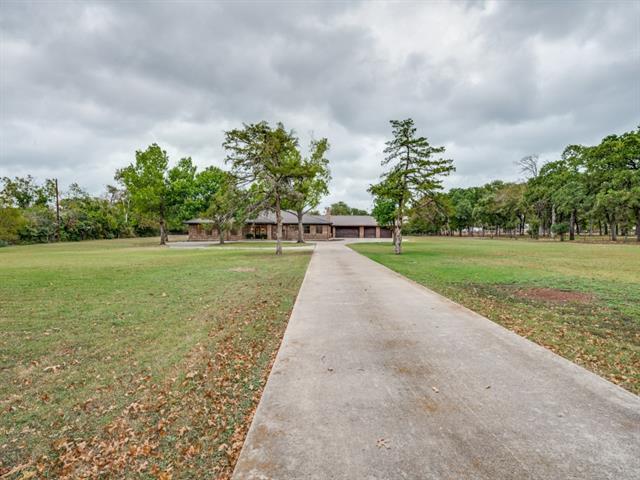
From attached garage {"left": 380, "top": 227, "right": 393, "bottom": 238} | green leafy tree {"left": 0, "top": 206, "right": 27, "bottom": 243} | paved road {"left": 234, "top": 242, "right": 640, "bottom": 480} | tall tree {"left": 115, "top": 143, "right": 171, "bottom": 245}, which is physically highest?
tall tree {"left": 115, "top": 143, "right": 171, "bottom": 245}

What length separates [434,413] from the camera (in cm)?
301

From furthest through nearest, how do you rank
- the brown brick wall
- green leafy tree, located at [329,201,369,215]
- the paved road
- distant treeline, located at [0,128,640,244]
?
green leafy tree, located at [329,201,369,215]
the brown brick wall
distant treeline, located at [0,128,640,244]
the paved road

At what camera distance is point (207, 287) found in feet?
33.4

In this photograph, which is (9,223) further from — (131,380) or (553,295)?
(553,295)

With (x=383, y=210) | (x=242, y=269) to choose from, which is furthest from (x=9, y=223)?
(x=383, y=210)

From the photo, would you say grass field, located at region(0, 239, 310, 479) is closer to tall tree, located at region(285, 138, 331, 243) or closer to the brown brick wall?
tall tree, located at region(285, 138, 331, 243)

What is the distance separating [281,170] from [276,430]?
61.0 ft

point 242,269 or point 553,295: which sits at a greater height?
point 242,269

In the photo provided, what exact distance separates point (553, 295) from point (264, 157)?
16754mm

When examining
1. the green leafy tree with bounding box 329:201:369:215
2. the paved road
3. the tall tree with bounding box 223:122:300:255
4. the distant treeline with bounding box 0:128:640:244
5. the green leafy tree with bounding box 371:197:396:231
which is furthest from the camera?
the green leafy tree with bounding box 329:201:369:215

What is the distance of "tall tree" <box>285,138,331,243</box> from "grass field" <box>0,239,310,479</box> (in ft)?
45.0

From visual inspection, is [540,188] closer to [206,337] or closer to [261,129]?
[261,129]

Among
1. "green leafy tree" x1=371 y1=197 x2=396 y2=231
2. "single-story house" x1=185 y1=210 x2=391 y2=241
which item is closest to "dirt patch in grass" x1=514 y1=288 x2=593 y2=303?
"green leafy tree" x1=371 y1=197 x2=396 y2=231

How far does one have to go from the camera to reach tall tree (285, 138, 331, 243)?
70.3 feet
